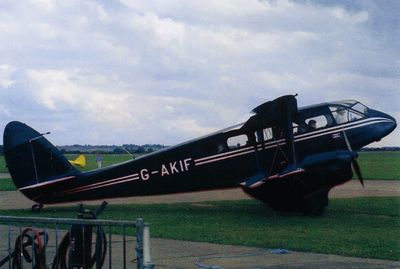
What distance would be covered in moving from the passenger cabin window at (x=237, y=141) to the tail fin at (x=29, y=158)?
5349mm

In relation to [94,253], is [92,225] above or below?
above

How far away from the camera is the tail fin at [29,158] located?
20703 mm

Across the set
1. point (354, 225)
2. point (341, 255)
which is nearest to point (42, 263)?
point (341, 255)

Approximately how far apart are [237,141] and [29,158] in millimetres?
7044

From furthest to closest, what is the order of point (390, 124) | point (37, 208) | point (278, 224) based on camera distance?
1. point (37, 208)
2. point (390, 124)
3. point (278, 224)

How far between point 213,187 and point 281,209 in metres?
2.38

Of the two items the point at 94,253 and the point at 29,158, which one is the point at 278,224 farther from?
the point at 94,253

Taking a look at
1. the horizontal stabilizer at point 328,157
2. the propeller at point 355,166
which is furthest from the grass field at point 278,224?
the horizontal stabilizer at point 328,157

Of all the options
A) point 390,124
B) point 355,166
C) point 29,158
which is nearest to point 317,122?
point 355,166

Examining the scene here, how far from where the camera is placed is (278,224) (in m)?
17.4

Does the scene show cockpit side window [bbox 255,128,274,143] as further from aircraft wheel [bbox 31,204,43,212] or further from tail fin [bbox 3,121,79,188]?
aircraft wheel [bbox 31,204,43,212]

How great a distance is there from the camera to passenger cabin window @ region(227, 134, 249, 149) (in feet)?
66.2

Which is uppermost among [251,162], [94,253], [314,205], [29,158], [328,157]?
[29,158]

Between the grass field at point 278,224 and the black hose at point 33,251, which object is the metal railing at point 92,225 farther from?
the grass field at point 278,224
